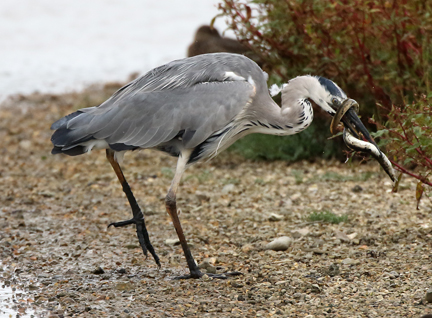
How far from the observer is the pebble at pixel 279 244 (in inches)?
221

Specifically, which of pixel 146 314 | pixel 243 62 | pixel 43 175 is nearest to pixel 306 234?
pixel 243 62

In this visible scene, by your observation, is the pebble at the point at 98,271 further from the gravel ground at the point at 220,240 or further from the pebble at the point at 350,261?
the pebble at the point at 350,261

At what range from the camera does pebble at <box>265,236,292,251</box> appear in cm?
561

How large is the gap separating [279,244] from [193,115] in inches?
56.8

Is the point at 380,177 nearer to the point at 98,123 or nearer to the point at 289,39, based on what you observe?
the point at 289,39

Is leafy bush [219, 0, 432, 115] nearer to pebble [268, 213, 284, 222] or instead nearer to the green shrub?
the green shrub

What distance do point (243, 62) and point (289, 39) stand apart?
281 cm

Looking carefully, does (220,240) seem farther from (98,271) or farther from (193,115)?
(193,115)

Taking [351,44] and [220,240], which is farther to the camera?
[351,44]

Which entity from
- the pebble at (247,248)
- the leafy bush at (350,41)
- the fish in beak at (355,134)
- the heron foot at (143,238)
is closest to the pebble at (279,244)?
the pebble at (247,248)

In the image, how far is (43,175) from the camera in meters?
8.67

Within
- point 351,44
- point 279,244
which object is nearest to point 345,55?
point 351,44

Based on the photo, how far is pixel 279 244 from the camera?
5.62 m

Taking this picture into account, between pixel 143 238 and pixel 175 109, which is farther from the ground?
pixel 175 109
